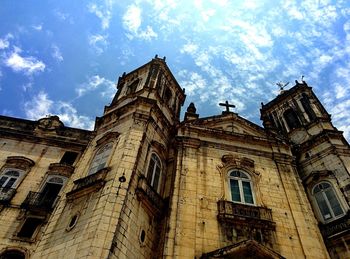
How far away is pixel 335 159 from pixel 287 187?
13.7 feet

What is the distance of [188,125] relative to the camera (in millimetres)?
18906

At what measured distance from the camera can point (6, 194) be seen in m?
16.8

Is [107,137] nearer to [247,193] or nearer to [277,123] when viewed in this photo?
[247,193]

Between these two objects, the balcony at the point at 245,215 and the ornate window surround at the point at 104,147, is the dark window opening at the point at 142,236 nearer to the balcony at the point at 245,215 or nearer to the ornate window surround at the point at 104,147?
the balcony at the point at 245,215

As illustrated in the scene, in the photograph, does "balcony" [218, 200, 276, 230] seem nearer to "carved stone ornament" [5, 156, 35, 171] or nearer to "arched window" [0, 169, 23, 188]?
"arched window" [0, 169, 23, 188]

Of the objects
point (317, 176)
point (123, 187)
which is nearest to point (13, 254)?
point (123, 187)

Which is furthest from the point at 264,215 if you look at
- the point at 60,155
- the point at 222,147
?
the point at 60,155

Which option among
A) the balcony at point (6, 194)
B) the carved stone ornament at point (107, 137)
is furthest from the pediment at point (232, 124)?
the balcony at point (6, 194)

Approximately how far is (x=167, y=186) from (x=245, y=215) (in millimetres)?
4176

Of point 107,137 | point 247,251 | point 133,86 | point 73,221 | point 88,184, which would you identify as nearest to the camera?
point 247,251

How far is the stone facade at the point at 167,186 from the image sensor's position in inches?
483

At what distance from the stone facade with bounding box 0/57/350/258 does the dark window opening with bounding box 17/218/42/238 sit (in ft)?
0.17

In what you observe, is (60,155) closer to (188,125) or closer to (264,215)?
(188,125)

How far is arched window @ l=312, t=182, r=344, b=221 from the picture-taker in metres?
15.7
